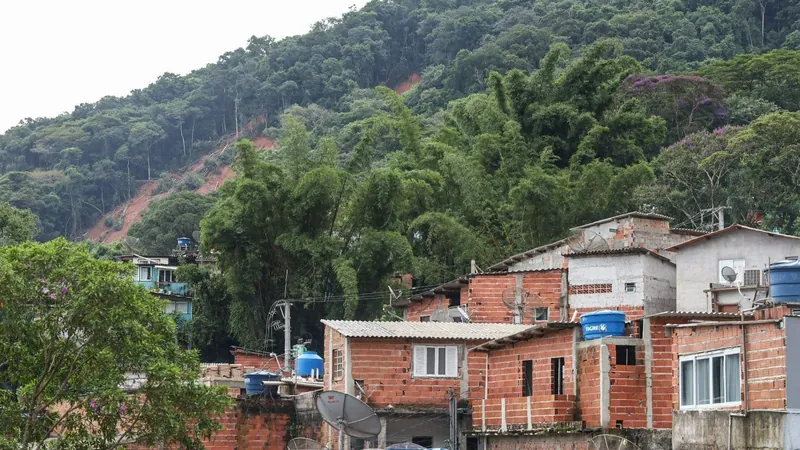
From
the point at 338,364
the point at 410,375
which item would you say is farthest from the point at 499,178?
the point at 410,375

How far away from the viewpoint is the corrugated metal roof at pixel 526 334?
21422mm

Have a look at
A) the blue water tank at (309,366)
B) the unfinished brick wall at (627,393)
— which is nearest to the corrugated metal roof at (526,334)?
the unfinished brick wall at (627,393)

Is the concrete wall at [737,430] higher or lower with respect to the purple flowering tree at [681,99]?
lower

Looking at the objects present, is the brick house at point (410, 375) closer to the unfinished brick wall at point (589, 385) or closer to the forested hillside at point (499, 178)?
the unfinished brick wall at point (589, 385)

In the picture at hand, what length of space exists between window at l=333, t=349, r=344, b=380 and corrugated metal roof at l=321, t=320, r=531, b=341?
60 centimetres

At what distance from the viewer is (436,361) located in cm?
2552

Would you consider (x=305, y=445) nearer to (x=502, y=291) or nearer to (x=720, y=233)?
(x=502, y=291)

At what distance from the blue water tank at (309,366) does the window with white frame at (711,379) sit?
15098 mm

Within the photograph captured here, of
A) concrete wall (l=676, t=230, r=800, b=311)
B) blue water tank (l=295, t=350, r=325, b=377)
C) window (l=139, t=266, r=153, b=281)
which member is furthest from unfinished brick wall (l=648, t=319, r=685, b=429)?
window (l=139, t=266, r=153, b=281)

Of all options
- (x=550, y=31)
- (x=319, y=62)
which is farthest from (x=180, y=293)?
(x=319, y=62)

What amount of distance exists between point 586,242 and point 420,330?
22.1 feet

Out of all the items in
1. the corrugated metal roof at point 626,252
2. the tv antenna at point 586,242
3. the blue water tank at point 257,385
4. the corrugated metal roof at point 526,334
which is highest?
the tv antenna at point 586,242

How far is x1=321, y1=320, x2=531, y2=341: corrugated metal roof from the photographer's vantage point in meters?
25.1

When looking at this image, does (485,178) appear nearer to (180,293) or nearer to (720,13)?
(180,293)
